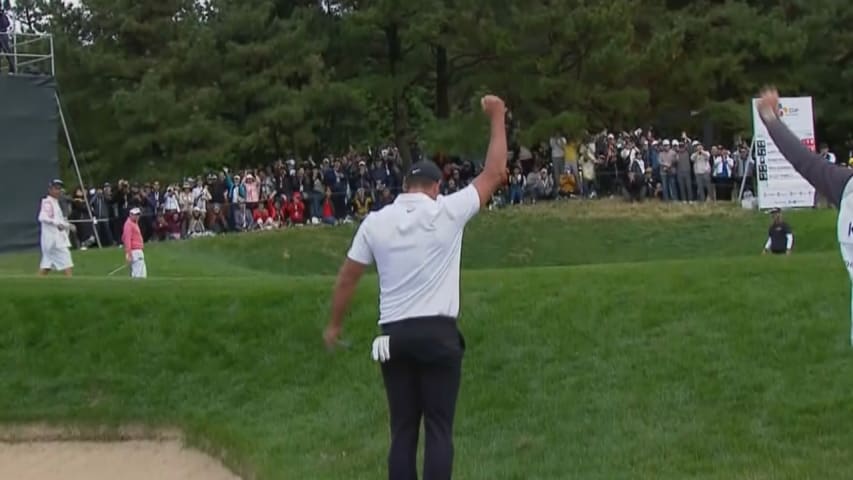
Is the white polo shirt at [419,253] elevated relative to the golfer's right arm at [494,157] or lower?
lower

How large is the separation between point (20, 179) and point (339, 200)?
8.88m

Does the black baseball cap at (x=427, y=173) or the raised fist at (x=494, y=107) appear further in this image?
the raised fist at (x=494, y=107)

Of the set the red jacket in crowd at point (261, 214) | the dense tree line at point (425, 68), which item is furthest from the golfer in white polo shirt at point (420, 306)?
the dense tree line at point (425, 68)

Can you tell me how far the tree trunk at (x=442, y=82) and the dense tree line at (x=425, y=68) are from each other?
0.07 meters

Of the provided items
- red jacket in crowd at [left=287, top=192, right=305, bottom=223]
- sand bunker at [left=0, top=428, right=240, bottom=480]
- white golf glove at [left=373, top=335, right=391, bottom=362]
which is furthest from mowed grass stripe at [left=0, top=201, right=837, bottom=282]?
white golf glove at [left=373, top=335, right=391, bottom=362]

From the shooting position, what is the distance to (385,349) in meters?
6.88

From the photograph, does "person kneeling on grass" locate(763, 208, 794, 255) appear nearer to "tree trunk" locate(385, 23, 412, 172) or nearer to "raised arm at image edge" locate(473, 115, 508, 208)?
"raised arm at image edge" locate(473, 115, 508, 208)

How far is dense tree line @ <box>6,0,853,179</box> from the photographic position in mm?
39250

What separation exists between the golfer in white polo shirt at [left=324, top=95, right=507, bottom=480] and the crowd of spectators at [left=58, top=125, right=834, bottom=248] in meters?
26.7

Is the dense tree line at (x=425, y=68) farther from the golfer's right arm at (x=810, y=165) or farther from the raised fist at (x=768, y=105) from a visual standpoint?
the golfer's right arm at (x=810, y=165)

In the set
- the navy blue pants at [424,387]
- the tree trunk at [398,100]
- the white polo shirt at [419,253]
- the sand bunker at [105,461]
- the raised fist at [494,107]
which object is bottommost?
the sand bunker at [105,461]

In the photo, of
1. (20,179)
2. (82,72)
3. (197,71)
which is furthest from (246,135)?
(20,179)

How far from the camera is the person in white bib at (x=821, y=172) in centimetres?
607

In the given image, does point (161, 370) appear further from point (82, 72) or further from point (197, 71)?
point (82, 72)
